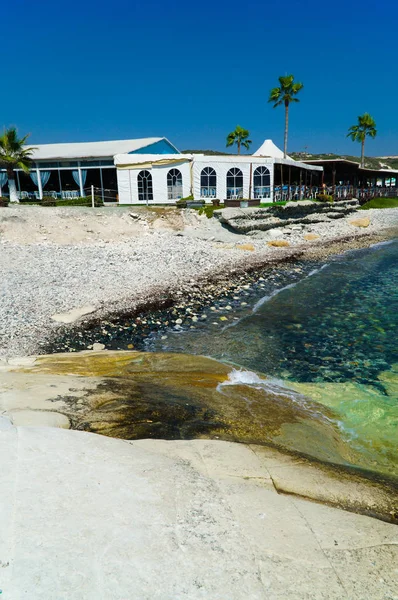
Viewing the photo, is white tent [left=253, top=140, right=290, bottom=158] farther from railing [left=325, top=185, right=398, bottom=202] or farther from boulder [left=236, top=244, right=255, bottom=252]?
boulder [left=236, top=244, right=255, bottom=252]

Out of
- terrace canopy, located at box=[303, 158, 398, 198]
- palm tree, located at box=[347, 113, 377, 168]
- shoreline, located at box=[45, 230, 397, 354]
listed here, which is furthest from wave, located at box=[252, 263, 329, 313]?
palm tree, located at box=[347, 113, 377, 168]

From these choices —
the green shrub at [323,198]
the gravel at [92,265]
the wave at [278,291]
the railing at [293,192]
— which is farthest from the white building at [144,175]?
the wave at [278,291]

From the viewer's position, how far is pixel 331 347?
9.98m

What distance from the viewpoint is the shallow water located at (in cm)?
644

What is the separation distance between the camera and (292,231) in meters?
29.9

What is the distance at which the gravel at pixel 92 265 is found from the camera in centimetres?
1117

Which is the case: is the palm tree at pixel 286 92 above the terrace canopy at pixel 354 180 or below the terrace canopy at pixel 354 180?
above

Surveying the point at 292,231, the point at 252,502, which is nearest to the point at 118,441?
the point at 252,502

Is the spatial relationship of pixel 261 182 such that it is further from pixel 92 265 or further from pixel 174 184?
pixel 92 265

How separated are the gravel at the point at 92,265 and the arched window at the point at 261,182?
346 inches

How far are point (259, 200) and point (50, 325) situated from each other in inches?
995

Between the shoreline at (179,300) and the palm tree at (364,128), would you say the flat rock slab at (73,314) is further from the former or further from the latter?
the palm tree at (364,128)

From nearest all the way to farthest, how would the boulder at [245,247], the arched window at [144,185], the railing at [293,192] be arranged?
the boulder at [245,247]
the arched window at [144,185]
the railing at [293,192]

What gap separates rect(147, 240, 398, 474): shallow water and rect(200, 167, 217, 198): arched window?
18.4m
